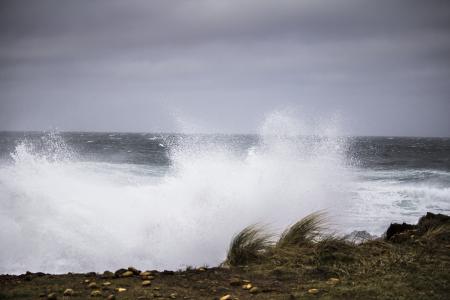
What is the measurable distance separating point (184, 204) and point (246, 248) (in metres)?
7.34

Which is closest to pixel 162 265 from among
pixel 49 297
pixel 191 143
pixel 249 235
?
pixel 249 235

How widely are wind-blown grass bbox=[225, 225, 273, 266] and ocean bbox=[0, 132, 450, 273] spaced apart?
5.35 feet

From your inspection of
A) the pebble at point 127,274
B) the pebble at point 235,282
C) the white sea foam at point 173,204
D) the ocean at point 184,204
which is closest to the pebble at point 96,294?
the pebble at point 127,274

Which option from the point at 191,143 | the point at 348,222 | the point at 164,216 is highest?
the point at 191,143

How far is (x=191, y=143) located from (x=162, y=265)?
8.88 meters

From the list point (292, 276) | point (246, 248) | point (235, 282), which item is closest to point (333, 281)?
point (292, 276)

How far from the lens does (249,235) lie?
17.3ft

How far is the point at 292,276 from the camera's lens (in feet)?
13.8

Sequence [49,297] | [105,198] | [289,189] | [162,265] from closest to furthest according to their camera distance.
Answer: [49,297] < [162,265] < [105,198] < [289,189]

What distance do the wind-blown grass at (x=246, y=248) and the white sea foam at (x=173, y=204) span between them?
345 centimetres

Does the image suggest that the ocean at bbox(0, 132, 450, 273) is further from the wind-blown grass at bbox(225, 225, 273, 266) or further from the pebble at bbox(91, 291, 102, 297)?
the pebble at bbox(91, 291, 102, 297)

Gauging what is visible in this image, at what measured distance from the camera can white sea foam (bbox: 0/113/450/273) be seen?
9.52 metres

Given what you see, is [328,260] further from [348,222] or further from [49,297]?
[348,222]

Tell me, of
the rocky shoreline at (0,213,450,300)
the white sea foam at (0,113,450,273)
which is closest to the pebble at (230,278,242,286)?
the rocky shoreline at (0,213,450,300)
